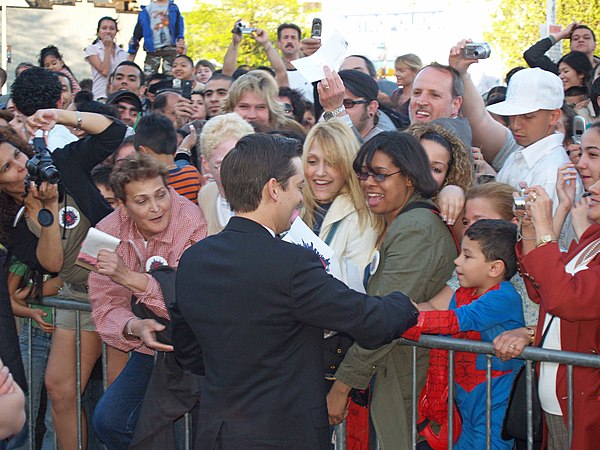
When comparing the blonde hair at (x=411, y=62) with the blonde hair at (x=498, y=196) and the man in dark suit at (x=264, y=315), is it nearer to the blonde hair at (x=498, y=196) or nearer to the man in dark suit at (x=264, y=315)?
the blonde hair at (x=498, y=196)

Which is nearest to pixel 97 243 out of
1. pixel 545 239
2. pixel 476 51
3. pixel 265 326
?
pixel 265 326

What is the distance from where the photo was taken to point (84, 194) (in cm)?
566

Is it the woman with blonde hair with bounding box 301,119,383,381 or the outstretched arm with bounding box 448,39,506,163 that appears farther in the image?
the outstretched arm with bounding box 448,39,506,163

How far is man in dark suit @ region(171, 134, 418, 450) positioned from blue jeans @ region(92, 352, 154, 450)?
1267 millimetres

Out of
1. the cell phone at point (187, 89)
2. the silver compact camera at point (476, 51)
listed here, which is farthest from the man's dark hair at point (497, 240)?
the cell phone at point (187, 89)

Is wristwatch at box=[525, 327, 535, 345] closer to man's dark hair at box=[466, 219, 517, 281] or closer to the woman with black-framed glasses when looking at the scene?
man's dark hair at box=[466, 219, 517, 281]

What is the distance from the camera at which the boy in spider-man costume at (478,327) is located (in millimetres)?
4309

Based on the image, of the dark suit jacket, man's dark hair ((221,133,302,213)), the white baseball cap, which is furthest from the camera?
the white baseball cap

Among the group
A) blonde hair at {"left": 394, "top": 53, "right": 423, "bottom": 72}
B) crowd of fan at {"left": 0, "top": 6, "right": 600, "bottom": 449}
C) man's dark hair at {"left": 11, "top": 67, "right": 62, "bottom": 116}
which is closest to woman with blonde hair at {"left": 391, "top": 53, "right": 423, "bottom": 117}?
blonde hair at {"left": 394, "top": 53, "right": 423, "bottom": 72}

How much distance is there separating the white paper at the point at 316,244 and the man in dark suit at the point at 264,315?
65 cm

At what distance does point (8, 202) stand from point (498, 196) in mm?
2969

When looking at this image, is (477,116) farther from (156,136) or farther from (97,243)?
(97,243)

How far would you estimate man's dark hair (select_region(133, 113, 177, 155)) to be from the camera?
6.47 metres

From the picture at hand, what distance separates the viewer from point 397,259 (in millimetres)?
4277
